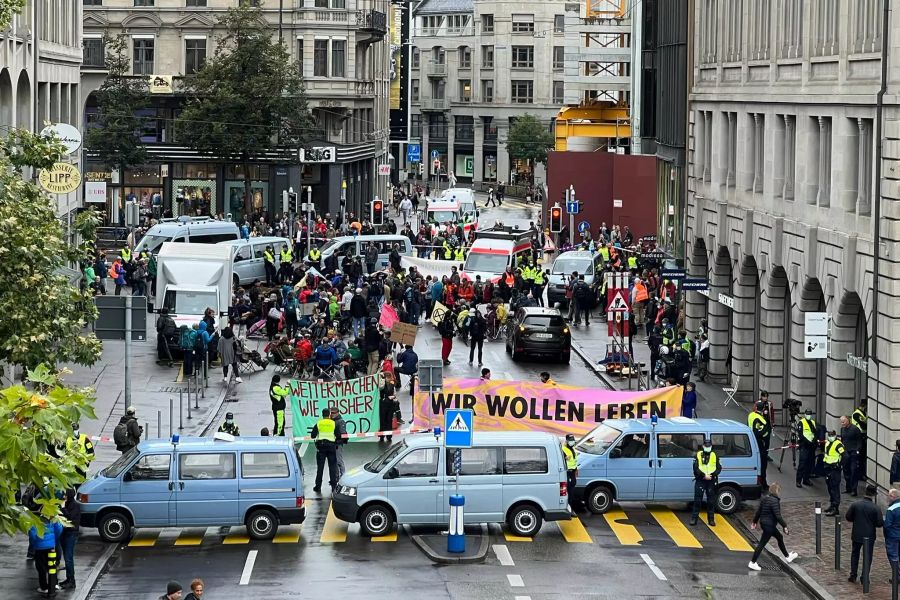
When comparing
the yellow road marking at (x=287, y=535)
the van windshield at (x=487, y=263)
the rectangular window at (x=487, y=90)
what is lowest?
the yellow road marking at (x=287, y=535)

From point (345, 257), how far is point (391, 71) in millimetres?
64239

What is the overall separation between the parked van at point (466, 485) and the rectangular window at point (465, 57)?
128500 mm

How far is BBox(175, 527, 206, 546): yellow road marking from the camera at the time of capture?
26547 millimetres

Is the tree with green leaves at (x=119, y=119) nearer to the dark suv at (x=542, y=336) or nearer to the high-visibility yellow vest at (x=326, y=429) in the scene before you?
the dark suv at (x=542, y=336)

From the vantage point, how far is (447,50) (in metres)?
157

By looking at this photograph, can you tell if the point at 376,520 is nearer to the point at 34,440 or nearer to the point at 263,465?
the point at 263,465

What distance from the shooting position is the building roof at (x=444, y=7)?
154625 millimetres

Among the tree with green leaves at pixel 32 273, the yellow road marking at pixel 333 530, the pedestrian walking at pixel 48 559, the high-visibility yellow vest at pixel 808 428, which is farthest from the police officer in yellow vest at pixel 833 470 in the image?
the pedestrian walking at pixel 48 559

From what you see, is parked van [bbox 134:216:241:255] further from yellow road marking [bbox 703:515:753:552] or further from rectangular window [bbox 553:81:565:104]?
rectangular window [bbox 553:81:565:104]

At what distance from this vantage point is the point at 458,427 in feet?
85.3

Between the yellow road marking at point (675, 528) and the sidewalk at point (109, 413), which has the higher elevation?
the sidewalk at point (109, 413)


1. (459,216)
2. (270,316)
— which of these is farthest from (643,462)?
(459,216)

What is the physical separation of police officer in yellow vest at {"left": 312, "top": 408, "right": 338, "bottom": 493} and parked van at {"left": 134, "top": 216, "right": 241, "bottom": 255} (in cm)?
3245

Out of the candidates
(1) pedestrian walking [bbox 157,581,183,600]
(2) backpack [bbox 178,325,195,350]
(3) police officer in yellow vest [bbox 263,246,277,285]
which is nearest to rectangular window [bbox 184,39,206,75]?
(3) police officer in yellow vest [bbox 263,246,277,285]
